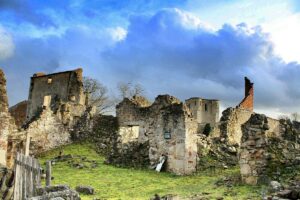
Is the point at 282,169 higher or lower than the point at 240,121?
lower

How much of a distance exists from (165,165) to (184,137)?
179 cm

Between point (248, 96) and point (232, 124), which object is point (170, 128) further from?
point (248, 96)

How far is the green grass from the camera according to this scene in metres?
14.2

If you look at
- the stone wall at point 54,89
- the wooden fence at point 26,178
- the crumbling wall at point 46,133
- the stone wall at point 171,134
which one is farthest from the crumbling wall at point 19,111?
the wooden fence at point 26,178

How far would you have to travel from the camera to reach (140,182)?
59.9ft

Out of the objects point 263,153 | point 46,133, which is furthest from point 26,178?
point 46,133

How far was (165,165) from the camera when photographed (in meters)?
22.4

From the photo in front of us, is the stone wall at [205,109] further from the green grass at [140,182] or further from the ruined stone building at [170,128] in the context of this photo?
the green grass at [140,182]

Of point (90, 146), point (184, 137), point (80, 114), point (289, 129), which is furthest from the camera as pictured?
point (80, 114)

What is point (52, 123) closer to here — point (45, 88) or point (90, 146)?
point (90, 146)

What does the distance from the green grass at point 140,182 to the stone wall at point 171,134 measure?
0.93 meters

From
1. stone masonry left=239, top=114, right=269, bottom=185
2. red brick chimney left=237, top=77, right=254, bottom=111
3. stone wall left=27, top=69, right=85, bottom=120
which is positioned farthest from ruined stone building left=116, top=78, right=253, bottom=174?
stone wall left=27, top=69, right=85, bottom=120

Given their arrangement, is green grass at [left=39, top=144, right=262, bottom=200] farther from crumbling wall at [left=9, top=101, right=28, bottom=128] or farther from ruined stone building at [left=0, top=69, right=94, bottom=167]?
crumbling wall at [left=9, top=101, right=28, bottom=128]

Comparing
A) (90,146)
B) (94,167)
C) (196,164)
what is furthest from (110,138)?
(196,164)
